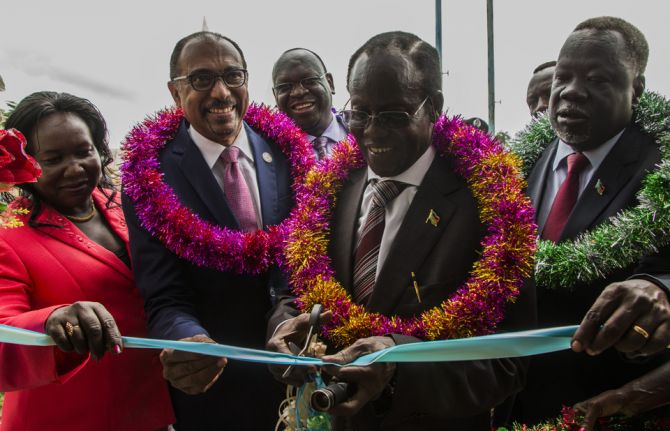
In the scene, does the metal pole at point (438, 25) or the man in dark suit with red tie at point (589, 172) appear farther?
the metal pole at point (438, 25)

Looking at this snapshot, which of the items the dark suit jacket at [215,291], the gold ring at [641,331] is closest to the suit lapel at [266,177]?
the dark suit jacket at [215,291]

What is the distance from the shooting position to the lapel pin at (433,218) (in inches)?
90.7

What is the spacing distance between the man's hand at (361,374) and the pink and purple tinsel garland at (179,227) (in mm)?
918

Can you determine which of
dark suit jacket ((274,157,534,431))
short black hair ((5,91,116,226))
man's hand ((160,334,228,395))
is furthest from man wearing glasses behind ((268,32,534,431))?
short black hair ((5,91,116,226))

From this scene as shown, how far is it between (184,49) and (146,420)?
1843mm

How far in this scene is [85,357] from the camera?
8.89ft

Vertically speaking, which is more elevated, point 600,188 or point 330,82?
point 330,82

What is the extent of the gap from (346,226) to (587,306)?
Answer: 107cm

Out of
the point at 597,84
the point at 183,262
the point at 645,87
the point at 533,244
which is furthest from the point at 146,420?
the point at 645,87

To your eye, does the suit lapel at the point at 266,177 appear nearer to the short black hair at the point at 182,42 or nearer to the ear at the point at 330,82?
the short black hair at the point at 182,42

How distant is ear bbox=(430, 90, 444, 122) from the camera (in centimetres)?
237

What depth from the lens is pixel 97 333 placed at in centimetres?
229

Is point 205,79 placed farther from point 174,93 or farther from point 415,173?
point 415,173

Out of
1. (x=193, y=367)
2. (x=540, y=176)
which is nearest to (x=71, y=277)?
(x=193, y=367)
